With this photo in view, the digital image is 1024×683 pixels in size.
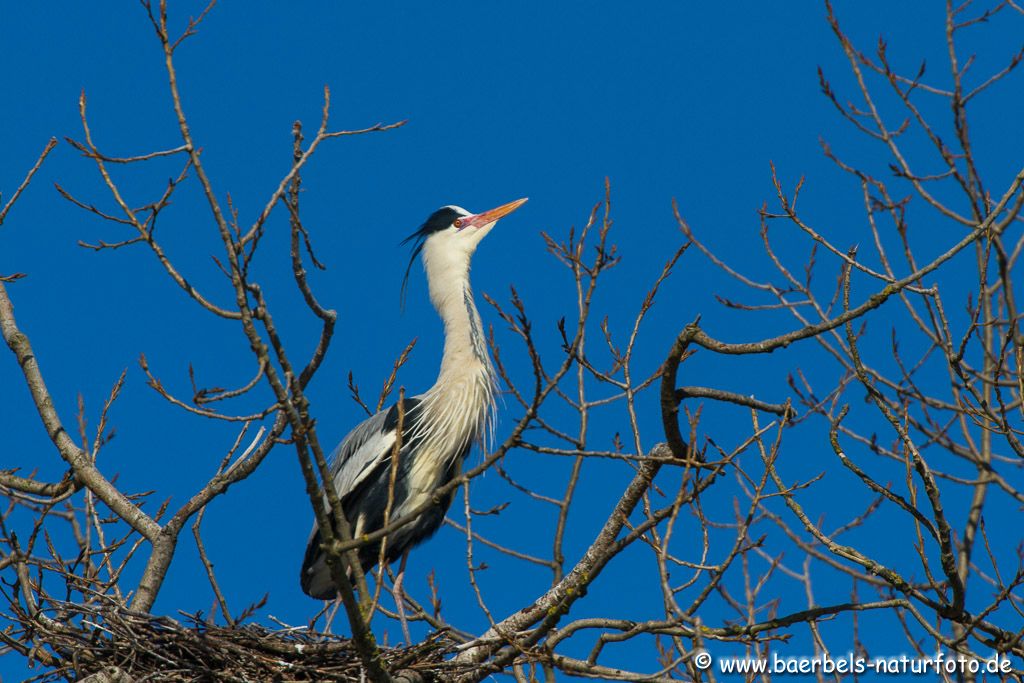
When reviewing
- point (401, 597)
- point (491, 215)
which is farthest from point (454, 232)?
point (401, 597)

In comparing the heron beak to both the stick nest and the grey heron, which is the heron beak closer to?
the grey heron

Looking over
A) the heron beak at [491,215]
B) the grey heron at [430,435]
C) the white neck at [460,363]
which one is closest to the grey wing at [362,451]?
the grey heron at [430,435]

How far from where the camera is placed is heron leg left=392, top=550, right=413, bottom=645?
5.37 metres

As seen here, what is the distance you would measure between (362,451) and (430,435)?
1.35 ft

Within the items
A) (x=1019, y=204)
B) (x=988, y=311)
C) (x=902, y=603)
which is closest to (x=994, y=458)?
(x=988, y=311)

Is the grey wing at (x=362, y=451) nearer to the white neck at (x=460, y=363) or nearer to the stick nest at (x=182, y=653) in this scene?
the white neck at (x=460, y=363)

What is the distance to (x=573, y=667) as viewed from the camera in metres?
4.12

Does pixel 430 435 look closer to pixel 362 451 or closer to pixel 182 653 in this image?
pixel 362 451

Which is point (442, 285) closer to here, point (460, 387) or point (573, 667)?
point (460, 387)

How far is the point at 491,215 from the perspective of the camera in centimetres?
781

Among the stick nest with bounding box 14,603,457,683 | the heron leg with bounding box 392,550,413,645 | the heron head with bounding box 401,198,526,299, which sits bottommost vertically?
the stick nest with bounding box 14,603,457,683

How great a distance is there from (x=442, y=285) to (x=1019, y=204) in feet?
11.5

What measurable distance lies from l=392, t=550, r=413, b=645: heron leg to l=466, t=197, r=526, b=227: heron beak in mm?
2267

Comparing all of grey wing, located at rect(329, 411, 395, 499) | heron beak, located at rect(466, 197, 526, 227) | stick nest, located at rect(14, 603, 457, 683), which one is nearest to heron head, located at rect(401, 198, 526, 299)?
heron beak, located at rect(466, 197, 526, 227)
